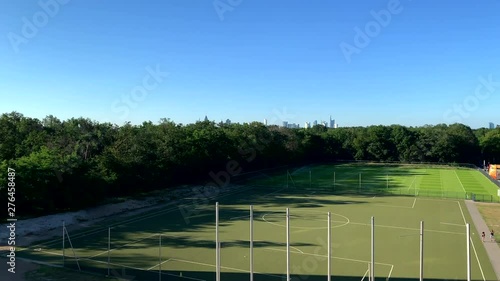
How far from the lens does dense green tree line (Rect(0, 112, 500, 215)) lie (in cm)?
3269

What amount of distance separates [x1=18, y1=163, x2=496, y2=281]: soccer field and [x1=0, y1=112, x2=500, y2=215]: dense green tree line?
5.83 meters

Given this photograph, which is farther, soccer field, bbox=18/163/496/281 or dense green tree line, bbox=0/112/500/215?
dense green tree line, bbox=0/112/500/215

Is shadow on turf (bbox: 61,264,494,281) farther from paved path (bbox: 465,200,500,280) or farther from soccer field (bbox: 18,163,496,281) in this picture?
paved path (bbox: 465,200,500,280)

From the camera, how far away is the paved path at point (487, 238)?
73.0ft

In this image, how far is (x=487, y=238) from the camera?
89.7ft

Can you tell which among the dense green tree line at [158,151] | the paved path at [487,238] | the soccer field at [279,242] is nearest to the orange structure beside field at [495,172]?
the dense green tree line at [158,151]

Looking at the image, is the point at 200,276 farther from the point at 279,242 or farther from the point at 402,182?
the point at 402,182

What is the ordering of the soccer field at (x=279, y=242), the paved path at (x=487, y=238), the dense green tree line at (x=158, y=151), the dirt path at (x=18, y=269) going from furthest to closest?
1. the dense green tree line at (x=158, y=151)
2. the paved path at (x=487, y=238)
3. the soccer field at (x=279, y=242)
4. the dirt path at (x=18, y=269)

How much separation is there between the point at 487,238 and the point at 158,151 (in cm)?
3472

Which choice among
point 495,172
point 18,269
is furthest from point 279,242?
point 495,172

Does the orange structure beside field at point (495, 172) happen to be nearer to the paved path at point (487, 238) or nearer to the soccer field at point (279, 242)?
the soccer field at point (279, 242)

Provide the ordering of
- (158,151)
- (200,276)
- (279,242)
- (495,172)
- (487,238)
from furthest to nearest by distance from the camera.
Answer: (495,172) < (158,151) < (487,238) < (279,242) < (200,276)

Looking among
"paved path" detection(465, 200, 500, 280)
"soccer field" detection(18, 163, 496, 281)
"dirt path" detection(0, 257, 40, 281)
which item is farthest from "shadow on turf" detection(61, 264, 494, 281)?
"paved path" detection(465, 200, 500, 280)

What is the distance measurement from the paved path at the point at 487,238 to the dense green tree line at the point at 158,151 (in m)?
30.4
